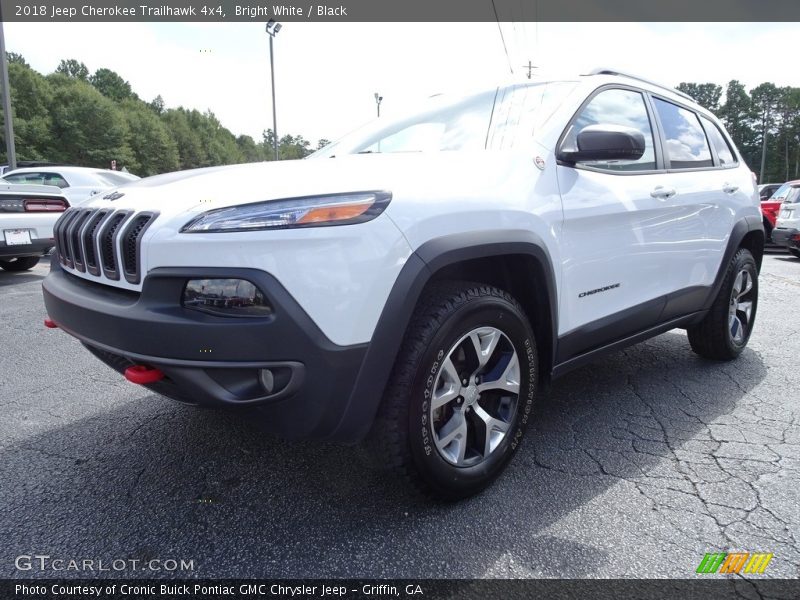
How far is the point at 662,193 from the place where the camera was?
2.92 meters

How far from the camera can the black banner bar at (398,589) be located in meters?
1.61

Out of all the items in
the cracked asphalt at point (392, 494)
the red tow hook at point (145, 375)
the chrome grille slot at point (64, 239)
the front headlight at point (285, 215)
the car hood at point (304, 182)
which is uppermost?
the car hood at point (304, 182)

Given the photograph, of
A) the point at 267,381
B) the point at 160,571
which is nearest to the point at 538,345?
the point at 267,381

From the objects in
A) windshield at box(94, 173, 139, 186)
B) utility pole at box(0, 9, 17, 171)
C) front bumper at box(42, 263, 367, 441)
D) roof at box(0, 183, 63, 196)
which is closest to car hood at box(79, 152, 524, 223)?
front bumper at box(42, 263, 367, 441)

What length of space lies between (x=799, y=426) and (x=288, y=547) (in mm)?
2610

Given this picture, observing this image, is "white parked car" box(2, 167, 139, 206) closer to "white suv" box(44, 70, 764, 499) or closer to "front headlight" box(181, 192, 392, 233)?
"white suv" box(44, 70, 764, 499)

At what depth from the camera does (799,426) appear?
111 inches

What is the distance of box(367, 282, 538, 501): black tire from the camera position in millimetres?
1835

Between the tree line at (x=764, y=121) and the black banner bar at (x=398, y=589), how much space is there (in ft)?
275

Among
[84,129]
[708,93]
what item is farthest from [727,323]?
[708,93]

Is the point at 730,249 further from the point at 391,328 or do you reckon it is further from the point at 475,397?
the point at 391,328

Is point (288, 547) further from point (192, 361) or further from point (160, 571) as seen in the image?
point (192, 361)

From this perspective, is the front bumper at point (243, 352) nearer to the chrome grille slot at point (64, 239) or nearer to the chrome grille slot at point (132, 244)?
the chrome grille slot at point (132, 244)

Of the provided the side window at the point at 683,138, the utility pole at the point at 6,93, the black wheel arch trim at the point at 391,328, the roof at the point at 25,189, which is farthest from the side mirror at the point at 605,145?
the utility pole at the point at 6,93
